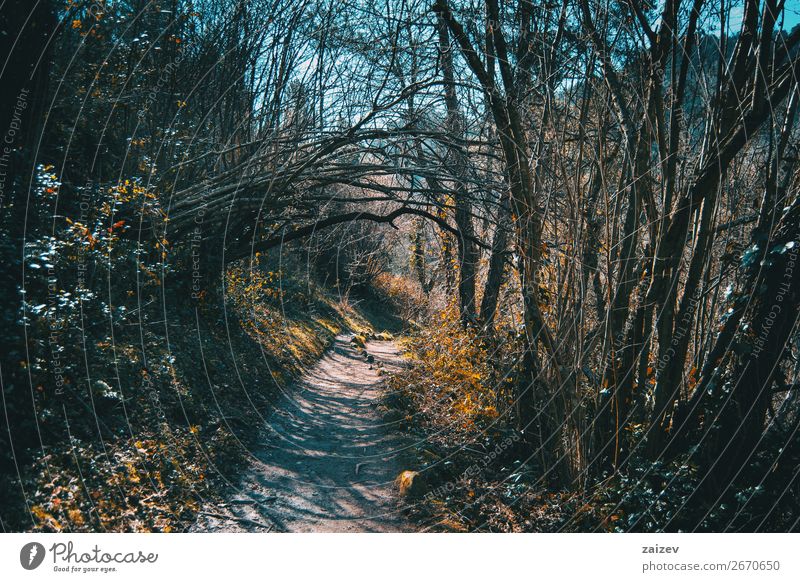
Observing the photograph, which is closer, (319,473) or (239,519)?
(239,519)

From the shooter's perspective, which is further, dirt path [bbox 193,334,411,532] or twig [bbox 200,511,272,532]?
dirt path [bbox 193,334,411,532]

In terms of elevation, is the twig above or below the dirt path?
above

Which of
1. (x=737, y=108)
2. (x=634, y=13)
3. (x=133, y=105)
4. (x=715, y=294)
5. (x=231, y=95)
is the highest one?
(x=231, y=95)

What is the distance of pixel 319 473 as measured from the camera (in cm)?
621

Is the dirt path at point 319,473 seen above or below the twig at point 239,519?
below

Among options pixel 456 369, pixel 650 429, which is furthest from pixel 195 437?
pixel 650 429

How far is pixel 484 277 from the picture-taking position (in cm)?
1151

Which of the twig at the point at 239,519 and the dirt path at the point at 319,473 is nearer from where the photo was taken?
the twig at the point at 239,519

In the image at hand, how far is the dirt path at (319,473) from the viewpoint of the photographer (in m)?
4.86

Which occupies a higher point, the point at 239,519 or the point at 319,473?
the point at 239,519

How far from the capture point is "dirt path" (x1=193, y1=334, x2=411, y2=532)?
4855mm

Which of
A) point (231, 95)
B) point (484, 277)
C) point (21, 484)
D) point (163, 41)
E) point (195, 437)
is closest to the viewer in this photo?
point (21, 484)

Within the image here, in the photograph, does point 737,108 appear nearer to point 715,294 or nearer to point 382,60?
point 715,294

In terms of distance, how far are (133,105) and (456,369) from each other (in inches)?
240
